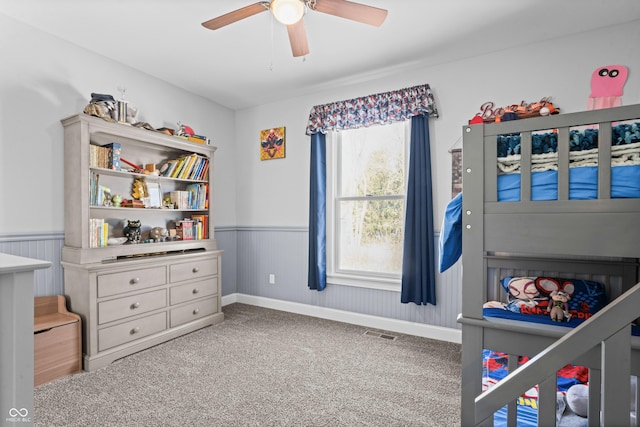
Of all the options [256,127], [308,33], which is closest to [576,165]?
[308,33]

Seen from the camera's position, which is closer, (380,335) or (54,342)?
(54,342)

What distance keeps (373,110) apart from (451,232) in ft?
6.63

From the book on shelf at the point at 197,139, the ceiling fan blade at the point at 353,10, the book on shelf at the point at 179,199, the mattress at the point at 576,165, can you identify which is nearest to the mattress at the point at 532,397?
the mattress at the point at 576,165

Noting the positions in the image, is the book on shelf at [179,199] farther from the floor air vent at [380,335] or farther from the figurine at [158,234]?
the floor air vent at [380,335]

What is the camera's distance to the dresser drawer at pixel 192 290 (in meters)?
2.99

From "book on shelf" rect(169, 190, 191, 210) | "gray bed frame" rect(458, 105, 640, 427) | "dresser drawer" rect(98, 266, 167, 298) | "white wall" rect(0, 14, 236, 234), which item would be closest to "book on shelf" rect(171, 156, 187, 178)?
"book on shelf" rect(169, 190, 191, 210)

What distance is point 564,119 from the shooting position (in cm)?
121

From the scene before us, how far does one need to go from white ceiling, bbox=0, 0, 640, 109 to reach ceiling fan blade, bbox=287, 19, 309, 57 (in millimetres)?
286

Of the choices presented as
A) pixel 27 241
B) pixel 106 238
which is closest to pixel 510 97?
pixel 106 238

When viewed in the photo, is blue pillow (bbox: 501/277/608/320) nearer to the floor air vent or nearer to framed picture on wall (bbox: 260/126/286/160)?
the floor air vent

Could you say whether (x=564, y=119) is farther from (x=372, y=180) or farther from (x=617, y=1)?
(x=372, y=180)

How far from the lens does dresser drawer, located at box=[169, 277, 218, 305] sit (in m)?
2.99

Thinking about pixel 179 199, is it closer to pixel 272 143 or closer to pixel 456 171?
pixel 272 143

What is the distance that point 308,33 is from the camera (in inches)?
99.4
